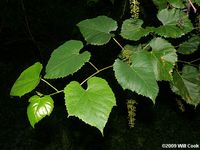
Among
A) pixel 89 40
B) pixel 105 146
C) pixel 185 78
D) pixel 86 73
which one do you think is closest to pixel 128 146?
pixel 105 146

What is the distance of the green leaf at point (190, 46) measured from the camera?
1403mm

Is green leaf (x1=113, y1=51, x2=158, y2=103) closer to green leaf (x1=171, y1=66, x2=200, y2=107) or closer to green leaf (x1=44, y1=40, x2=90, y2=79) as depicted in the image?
green leaf (x1=44, y1=40, x2=90, y2=79)

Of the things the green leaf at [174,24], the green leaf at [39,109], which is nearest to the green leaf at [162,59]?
the green leaf at [174,24]

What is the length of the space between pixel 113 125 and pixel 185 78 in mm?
1887

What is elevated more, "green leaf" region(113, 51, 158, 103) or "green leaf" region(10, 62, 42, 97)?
"green leaf" region(113, 51, 158, 103)

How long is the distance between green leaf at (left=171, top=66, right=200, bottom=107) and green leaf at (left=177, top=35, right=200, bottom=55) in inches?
3.5

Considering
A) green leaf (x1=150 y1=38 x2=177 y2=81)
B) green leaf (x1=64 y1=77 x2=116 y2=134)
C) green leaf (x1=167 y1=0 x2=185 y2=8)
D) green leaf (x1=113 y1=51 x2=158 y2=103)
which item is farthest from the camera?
green leaf (x1=167 y1=0 x2=185 y2=8)

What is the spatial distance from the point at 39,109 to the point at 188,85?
0.80 metres

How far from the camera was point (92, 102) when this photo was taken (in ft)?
2.76

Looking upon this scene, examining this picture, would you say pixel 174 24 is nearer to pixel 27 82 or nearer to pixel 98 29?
pixel 98 29

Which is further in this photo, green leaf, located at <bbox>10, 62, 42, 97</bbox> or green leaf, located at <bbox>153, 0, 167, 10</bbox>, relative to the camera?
green leaf, located at <bbox>153, 0, 167, 10</bbox>

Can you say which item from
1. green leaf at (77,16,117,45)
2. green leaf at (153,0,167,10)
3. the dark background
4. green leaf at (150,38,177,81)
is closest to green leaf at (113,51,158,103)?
green leaf at (150,38,177,81)

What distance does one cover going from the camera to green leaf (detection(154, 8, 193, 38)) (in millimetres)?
1097

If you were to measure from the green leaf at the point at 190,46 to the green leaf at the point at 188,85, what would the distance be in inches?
3.5
